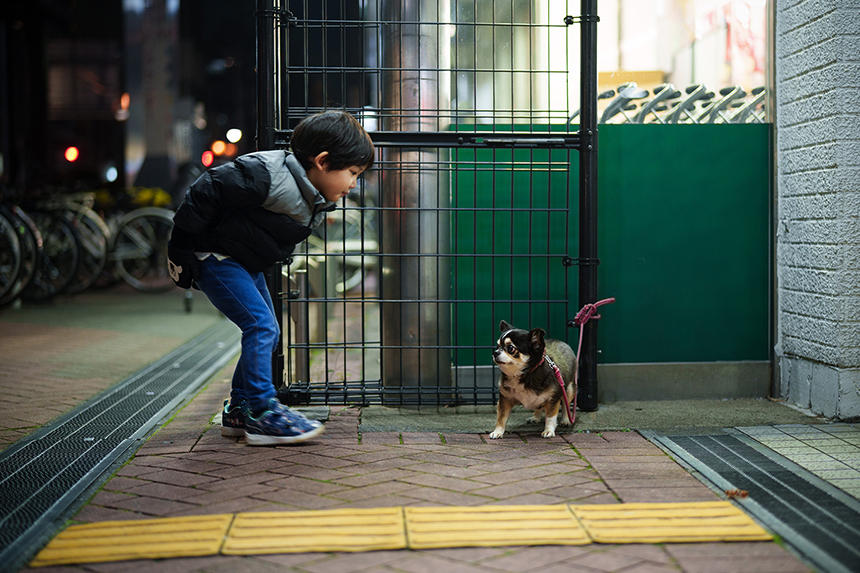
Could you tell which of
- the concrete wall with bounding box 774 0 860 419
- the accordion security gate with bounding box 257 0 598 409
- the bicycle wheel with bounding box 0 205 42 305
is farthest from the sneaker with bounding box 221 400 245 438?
the bicycle wheel with bounding box 0 205 42 305

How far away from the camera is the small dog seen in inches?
154

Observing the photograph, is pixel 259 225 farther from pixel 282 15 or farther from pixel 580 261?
pixel 580 261

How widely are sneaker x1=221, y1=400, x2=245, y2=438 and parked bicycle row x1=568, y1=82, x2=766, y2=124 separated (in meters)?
2.49

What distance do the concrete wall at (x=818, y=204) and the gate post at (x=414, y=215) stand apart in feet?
5.77

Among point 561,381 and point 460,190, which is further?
point 460,190

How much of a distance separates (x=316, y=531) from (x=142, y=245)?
31.0 feet

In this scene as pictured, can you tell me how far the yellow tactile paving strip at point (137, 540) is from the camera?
2.56 m

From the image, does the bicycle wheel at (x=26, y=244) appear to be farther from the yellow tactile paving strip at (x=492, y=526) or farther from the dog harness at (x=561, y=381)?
the yellow tactile paving strip at (x=492, y=526)

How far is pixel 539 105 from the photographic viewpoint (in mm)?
4746

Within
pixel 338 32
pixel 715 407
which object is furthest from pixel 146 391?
pixel 715 407

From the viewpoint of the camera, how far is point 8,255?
8914 mm

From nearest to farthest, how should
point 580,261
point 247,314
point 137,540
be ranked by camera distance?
point 137,540
point 247,314
point 580,261

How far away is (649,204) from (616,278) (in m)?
0.43

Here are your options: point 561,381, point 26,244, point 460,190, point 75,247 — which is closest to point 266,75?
point 460,190
